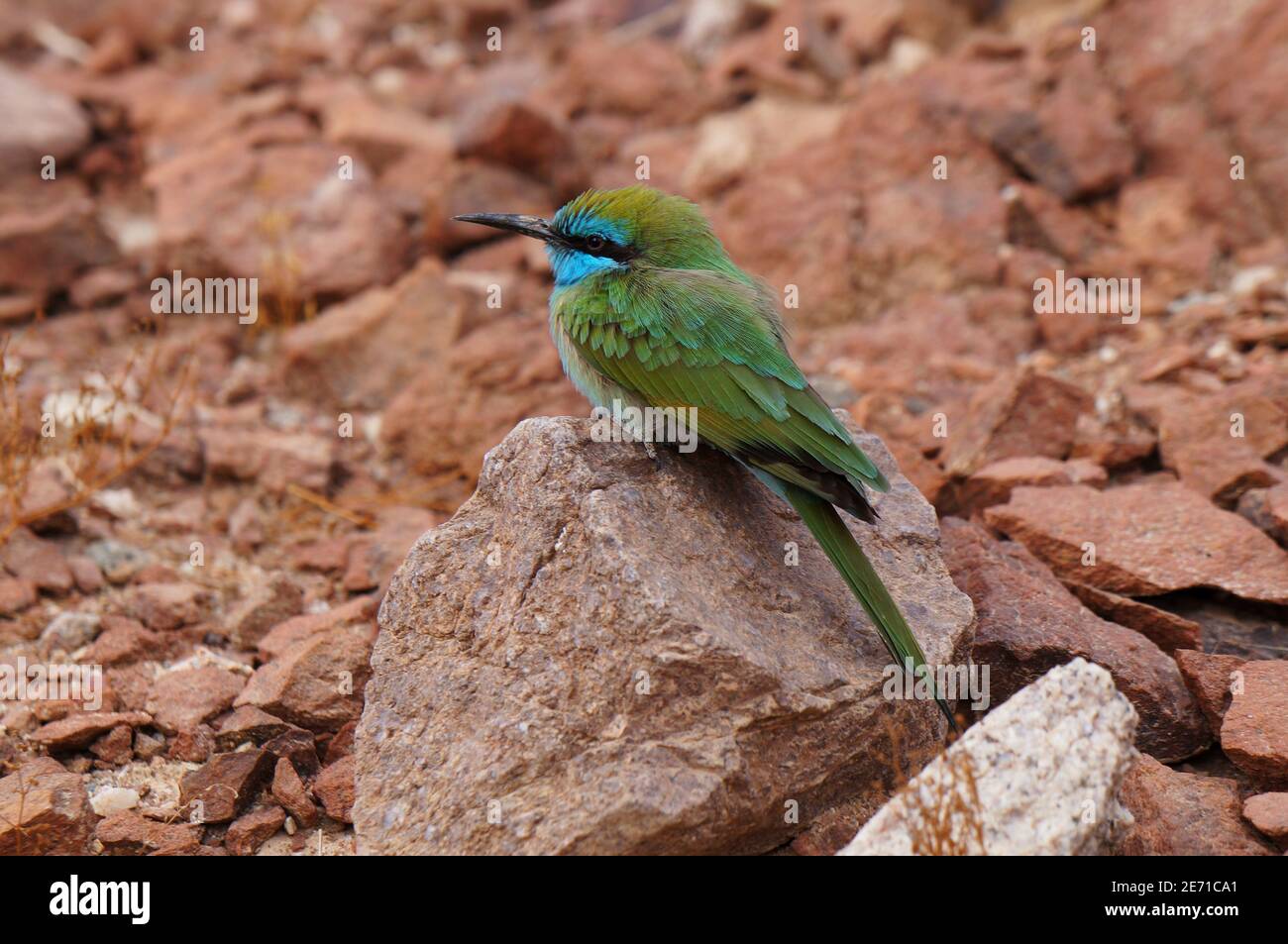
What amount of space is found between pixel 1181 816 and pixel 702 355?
1.83 meters

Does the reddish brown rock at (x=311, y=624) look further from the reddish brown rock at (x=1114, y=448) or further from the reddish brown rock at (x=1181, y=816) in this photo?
the reddish brown rock at (x=1114, y=448)

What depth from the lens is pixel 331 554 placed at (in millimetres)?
5566

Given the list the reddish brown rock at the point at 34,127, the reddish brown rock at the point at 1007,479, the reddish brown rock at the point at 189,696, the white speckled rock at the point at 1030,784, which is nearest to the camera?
the white speckled rock at the point at 1030,784

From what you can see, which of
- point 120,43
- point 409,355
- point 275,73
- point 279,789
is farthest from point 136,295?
point 279,789

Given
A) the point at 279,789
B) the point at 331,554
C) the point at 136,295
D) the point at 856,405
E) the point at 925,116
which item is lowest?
the point at 279,789

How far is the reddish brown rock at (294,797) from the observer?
386cm

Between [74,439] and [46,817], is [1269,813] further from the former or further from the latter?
[74,439]

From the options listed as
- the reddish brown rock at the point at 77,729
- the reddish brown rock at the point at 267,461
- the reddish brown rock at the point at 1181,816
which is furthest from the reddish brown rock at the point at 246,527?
the reddish brown rock at the point at 1181,816

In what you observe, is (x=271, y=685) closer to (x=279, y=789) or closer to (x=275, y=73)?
(x=279, y=789)

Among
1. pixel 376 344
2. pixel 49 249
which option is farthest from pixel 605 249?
pixel 49 249

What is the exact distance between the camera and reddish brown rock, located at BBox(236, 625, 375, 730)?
4227 millimetres

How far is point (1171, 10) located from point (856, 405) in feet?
12.3

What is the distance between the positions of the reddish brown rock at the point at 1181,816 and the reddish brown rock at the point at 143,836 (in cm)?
250

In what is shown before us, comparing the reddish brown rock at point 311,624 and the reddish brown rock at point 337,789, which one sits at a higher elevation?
the reddish brown rock at point 311,624
